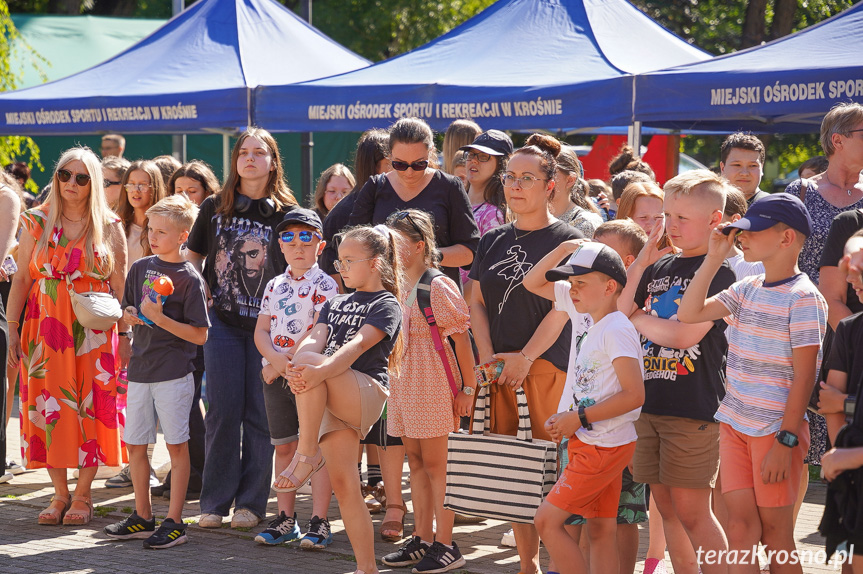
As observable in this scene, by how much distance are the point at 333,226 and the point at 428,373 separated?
1.36 meters

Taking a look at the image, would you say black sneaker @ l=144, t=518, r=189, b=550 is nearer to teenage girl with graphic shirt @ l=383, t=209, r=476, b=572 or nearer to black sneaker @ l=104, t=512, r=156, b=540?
black sneaker @ l=104, t=512, r=156, b=540

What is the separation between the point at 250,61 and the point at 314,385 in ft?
19.0

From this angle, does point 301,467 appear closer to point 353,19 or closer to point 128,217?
point 128,217

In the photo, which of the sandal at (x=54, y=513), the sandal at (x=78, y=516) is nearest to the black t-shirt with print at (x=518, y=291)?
the sandal at (x=78, y=516)

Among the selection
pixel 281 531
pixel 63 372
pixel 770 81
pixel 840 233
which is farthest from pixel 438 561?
pixel 770 81

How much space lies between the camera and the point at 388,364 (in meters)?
4.85

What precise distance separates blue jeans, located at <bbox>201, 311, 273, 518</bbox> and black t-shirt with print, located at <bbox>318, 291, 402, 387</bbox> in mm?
1163

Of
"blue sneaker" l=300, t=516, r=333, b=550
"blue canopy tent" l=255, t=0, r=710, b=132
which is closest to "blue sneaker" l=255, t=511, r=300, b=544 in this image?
"blue sneaker" l=300, t=516, r=333, b=550

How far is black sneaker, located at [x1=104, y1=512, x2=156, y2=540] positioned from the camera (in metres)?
5.45

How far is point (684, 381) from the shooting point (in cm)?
409

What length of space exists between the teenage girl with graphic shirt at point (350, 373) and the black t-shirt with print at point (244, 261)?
98 cm

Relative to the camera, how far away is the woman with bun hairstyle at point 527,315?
457 cm

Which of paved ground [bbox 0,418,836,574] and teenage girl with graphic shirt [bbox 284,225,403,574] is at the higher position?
teenage girl with graphic shirt [bbox 284,225,403,574]

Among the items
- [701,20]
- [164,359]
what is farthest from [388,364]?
[701,20]
